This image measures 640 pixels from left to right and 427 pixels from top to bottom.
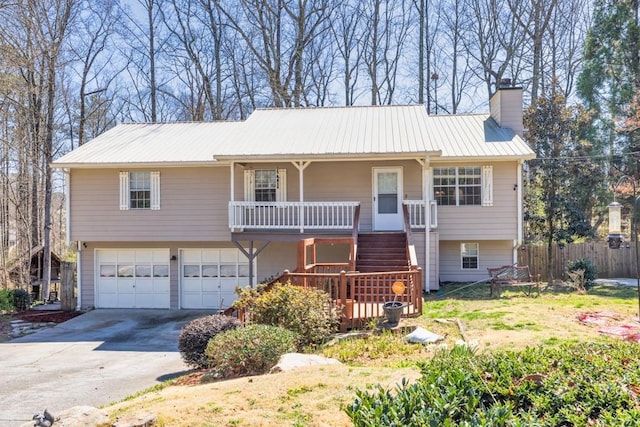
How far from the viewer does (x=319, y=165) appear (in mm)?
15359

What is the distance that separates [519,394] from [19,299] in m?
17.2

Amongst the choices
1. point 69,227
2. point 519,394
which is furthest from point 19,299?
point 519,394

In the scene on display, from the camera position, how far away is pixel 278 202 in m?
14.2

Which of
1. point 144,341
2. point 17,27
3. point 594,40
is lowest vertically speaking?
point 144,341

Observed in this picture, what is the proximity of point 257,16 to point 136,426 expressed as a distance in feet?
86.1

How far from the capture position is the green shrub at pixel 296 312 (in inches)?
317

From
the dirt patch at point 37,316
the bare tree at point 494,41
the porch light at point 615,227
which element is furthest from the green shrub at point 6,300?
the bare tree at point 494,41

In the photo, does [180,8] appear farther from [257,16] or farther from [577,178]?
[577,178]

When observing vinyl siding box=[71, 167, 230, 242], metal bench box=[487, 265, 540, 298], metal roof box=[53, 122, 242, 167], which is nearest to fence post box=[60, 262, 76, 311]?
vinyl siding box=[71, 167, 230, 242]

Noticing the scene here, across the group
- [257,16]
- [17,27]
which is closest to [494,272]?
[17,27]

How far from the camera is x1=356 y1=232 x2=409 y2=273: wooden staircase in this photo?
12.3 metres

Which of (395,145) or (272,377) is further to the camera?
(395,145)

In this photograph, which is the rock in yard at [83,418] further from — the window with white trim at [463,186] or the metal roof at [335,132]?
the window with white trim at [463,186]

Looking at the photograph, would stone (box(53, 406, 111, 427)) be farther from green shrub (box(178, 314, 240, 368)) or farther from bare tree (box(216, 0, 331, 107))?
bare tree (box(216, 0, 331, 107))
